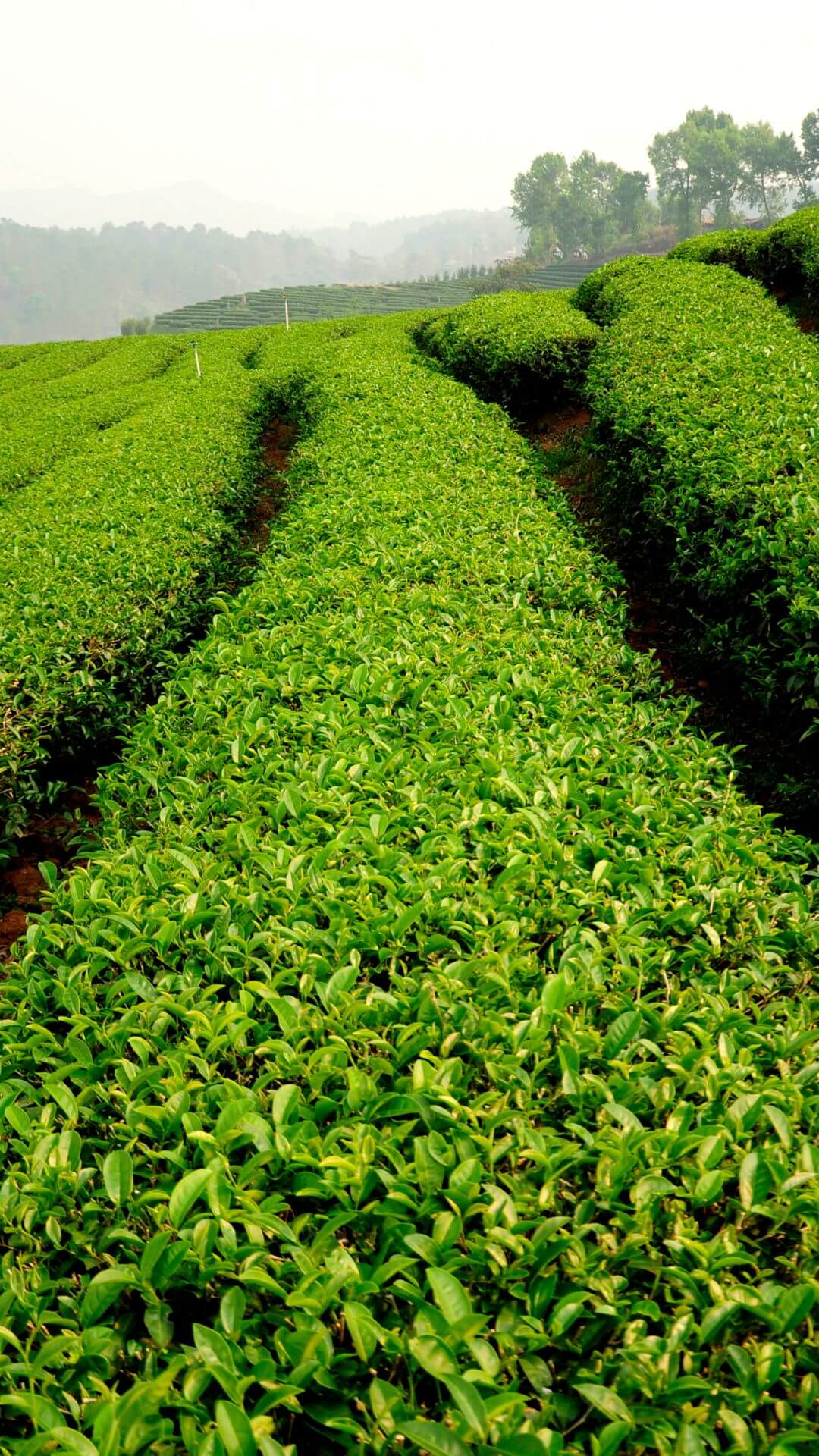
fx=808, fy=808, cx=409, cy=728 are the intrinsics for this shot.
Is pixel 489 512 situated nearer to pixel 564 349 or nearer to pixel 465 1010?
pixel 465 1010

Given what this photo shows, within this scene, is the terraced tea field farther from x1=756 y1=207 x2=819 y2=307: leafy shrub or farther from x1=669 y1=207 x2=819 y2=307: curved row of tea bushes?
x1=756 y1=207 x2=819 y2=307: leafy shrub

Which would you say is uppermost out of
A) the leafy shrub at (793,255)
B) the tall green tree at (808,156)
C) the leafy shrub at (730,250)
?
the tall green tree at (808,156)

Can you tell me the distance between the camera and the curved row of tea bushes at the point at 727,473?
4402 mm

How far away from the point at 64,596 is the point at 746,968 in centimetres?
500

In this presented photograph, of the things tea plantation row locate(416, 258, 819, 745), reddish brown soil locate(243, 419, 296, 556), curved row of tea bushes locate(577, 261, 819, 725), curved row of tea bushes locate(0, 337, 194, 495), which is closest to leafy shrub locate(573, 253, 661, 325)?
→ tea plantation row locate(416, 258, 819, 745)

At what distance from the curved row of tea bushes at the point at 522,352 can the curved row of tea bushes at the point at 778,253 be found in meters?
3.77

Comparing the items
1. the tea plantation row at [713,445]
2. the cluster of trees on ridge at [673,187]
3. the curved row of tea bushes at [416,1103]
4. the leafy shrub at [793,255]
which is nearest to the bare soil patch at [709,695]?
the tea plantation row at [713,445]

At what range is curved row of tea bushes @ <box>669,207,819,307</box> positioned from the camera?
13.2 m

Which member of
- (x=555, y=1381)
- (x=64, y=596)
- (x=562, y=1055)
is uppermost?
(x=64, y=596)

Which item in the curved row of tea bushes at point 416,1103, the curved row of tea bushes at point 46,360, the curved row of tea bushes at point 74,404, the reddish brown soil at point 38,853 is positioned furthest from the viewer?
the curved row of tea bushes at point 46,360

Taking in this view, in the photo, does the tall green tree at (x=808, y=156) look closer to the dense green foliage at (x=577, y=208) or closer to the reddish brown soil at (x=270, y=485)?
the dense green foliage at (x=577, y=208)

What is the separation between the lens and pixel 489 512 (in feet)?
18.5

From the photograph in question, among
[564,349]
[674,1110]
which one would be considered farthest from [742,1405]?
[564,349]

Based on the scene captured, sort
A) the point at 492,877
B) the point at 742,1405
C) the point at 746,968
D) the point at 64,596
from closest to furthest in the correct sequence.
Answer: the point at 742,1405
the point at 746,968
the point at 492,877
the point at 64,596
